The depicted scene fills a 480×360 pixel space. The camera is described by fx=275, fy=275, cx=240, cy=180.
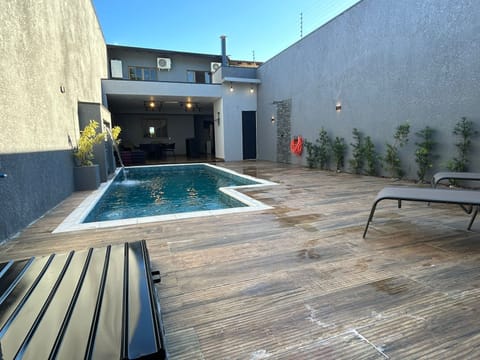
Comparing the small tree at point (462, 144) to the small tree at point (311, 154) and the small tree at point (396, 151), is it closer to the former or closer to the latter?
the small tree at point (396, 151)

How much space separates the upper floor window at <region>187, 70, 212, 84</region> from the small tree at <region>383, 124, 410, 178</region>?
1112 centimetres

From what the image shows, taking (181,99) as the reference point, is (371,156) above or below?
below

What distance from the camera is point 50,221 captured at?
3322 mm

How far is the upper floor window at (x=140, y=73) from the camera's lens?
44.9 feet

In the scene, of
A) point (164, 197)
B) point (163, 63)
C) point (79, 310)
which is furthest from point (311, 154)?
point (163, 63)

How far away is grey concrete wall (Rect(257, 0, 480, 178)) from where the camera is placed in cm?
461

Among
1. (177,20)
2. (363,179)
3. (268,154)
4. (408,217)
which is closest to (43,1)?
(408,217)

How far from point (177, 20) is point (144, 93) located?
7331 millimetres

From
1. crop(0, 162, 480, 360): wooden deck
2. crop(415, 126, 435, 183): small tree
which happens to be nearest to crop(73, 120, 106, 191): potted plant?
crop(0, 162, 480, 360): wooden deck

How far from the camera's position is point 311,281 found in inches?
69.7

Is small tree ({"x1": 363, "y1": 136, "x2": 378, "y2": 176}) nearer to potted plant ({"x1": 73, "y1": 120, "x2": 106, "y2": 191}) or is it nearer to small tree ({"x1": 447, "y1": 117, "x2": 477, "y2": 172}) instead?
small tree ({"x1": 447, "y1": 117, "x2": 477, "y2": 172})

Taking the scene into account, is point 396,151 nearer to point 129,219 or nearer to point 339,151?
point 339,151

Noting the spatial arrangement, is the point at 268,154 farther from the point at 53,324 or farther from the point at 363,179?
the point at 53,324

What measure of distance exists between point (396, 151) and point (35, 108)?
643cm
